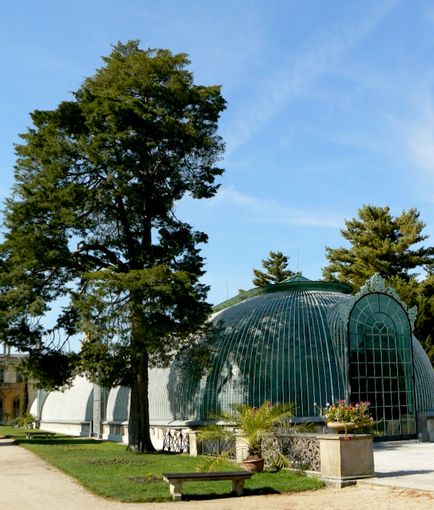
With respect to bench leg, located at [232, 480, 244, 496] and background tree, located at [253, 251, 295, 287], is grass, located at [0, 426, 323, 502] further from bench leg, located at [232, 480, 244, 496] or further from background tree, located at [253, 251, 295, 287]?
background tree, located at [253, 251, 295, 287]

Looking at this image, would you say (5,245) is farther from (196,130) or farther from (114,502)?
(114,502)

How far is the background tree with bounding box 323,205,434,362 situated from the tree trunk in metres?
28.9

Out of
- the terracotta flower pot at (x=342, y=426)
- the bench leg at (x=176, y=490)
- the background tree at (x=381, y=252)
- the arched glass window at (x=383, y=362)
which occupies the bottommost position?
the bench leg at (x=176, y=490)

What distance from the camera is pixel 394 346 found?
28578 mm

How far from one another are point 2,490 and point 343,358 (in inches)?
621

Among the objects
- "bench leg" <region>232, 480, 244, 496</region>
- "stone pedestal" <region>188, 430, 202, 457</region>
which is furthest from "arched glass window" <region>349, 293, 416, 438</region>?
"bench leg" <region>232, 480, 244, 496</region>

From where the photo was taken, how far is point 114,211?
29438 millimetres

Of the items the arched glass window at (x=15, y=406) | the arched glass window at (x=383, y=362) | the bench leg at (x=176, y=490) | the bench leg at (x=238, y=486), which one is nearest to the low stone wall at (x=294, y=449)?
the bench leg at (x=238, y=486)

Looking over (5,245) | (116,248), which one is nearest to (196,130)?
(116,248)

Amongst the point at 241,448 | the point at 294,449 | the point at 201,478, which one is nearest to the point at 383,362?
the point at 241,448

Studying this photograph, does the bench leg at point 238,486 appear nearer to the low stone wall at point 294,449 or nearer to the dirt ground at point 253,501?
the dirt ground at point 253,501

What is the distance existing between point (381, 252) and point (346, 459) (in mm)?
41997

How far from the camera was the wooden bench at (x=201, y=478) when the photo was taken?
13961 millimetres

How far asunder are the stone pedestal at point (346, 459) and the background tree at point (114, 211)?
34.5 ft
